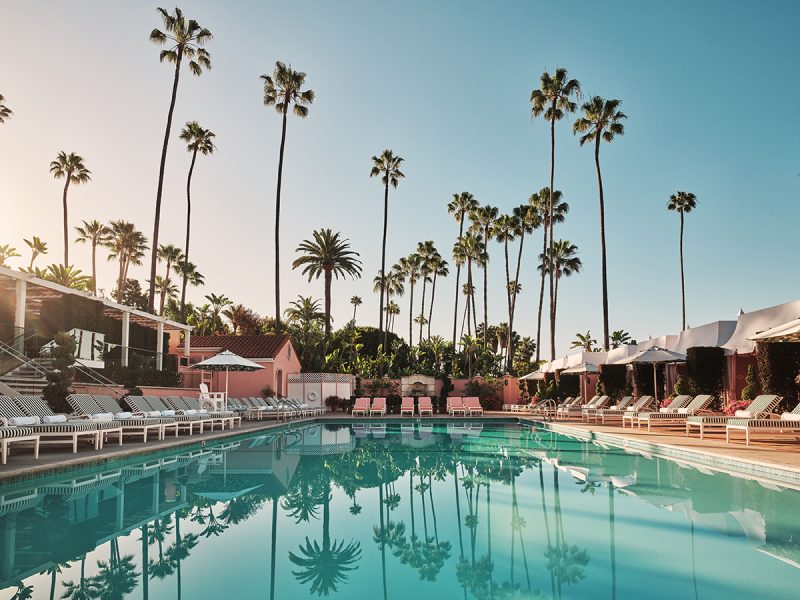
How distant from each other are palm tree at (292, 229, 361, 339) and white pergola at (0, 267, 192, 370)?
1481cm

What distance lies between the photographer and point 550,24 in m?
16.5

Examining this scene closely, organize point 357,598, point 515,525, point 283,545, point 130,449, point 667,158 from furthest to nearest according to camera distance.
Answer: point 667,158, point 130,449, point 515,525, point 283,545, point 357,598

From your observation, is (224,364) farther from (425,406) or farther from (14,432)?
(425,406)

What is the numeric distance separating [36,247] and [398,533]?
4200cm

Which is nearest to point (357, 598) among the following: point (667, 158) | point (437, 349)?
point (667, 158)

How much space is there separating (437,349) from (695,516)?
1339 inches

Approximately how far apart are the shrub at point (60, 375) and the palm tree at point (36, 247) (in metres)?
30.4

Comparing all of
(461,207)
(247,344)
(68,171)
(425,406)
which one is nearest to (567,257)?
(461,207)

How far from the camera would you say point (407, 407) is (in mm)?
30141

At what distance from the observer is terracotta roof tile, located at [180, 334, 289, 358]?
98.7 feet

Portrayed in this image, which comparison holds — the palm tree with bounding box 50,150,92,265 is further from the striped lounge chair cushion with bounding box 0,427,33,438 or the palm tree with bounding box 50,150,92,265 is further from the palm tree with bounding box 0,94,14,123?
the striped lounge chair cushion with bounding box 0,427,33,438

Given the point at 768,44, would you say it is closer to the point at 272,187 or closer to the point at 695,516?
the point at 695,516

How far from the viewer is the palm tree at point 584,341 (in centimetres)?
6850

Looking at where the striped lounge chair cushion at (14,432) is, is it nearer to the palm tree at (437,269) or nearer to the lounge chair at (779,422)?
the lounge chair at (779,422)
